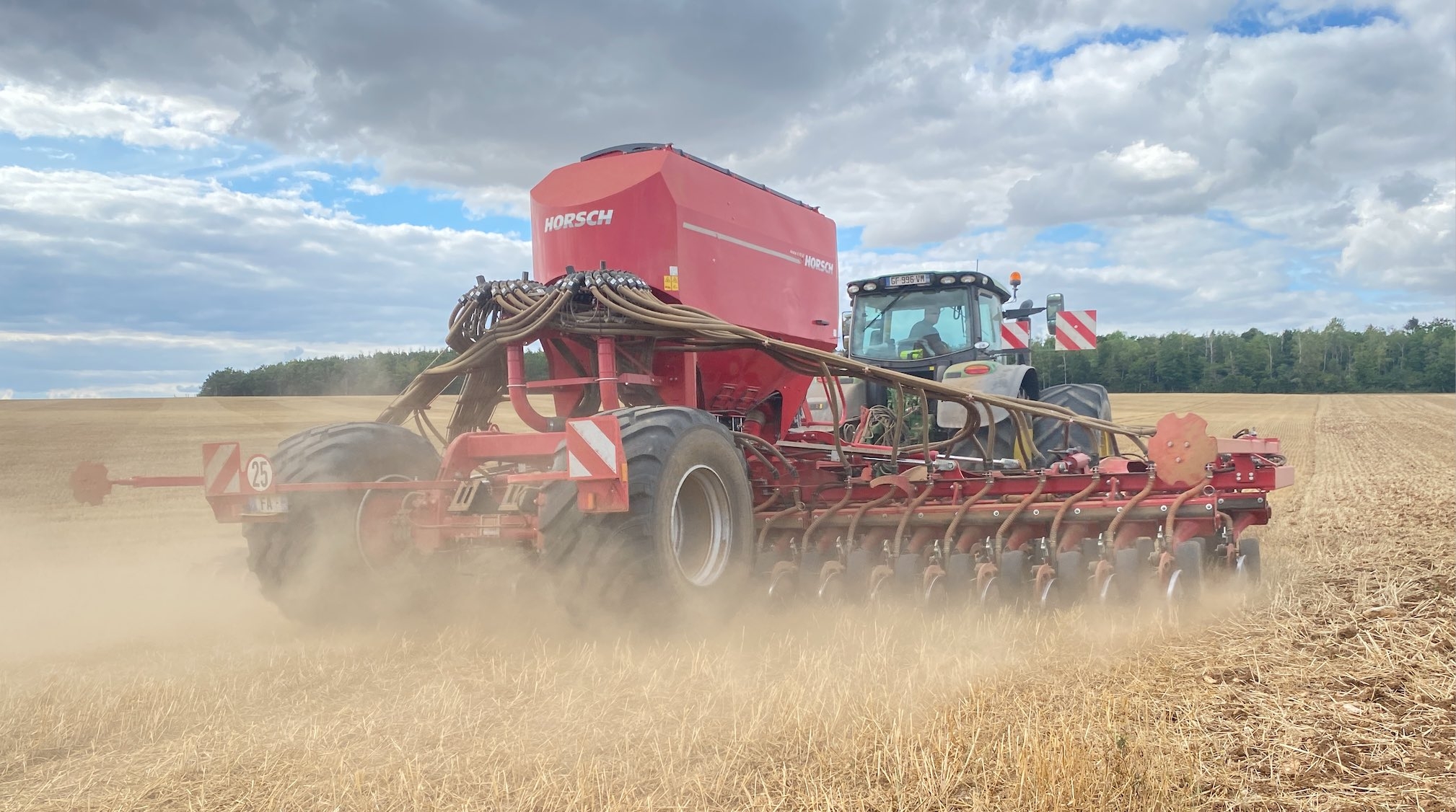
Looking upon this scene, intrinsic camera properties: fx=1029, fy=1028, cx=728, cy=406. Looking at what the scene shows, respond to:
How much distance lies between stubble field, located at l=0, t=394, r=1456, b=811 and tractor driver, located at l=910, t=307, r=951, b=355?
11.7 ft

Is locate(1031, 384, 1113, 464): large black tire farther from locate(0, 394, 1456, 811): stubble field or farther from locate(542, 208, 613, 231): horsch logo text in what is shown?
locate(542, 208, 613, 231): horsch logo text

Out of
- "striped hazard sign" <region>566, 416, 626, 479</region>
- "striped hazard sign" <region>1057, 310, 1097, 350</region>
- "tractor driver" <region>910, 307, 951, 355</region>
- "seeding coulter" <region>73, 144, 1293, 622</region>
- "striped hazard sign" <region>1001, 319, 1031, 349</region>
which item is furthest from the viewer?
"striped hazard sign" <region>1057, 310, 1097, 350</region>

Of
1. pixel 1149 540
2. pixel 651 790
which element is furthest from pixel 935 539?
pixel 651 790

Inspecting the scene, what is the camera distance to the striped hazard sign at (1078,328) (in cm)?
1012

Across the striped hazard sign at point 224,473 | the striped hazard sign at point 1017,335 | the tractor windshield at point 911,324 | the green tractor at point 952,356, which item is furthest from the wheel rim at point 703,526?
the striped hazard sign at point 1017,335

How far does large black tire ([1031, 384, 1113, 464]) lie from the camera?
825 centimetres

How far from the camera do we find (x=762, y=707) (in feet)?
11.8

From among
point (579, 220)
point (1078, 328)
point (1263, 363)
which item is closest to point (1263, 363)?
point (1263, 363)

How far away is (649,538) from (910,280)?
5.47 metres

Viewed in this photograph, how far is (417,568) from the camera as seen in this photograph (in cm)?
534

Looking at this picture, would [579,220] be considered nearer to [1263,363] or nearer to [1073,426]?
[1073,426]

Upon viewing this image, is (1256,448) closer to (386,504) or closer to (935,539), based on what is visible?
(935,539)

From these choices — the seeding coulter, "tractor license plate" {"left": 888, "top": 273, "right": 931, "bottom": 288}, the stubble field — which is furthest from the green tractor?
the stubble field

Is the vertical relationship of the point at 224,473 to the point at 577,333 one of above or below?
below
